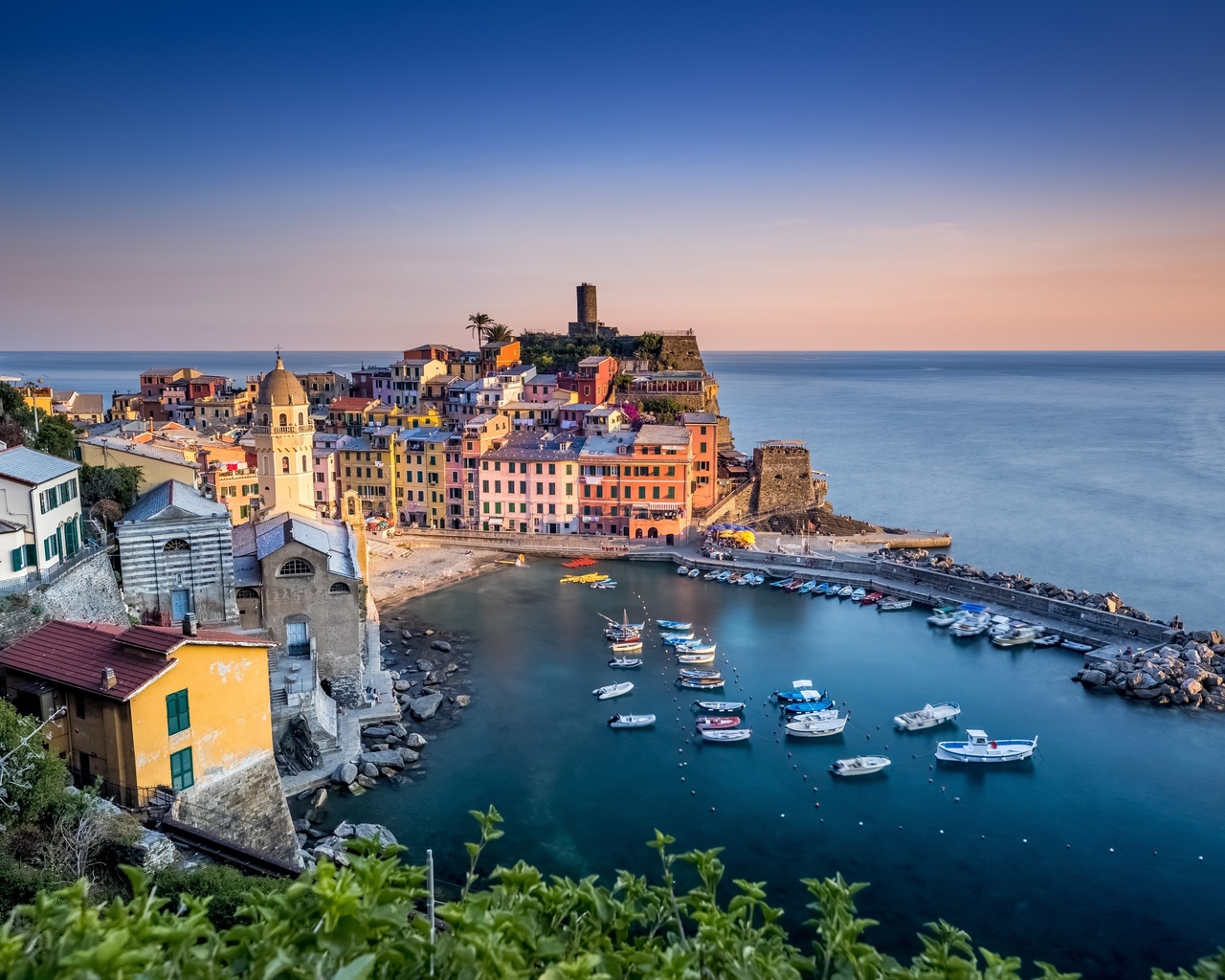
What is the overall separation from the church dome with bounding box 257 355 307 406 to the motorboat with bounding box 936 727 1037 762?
25717mm

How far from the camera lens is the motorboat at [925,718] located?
97.7 ft

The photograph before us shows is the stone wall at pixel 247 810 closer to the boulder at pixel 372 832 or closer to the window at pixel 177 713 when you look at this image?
the window at pixel 177 713

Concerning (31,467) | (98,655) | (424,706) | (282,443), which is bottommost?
(424,706)

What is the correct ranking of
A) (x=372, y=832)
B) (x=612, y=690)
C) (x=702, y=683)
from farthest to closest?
(x=702, y=683) < (x=612, y=690) < (x=372, y=832)

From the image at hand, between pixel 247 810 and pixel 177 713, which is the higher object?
pixel 177 713

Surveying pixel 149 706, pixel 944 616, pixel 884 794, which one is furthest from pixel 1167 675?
pixel 149 706

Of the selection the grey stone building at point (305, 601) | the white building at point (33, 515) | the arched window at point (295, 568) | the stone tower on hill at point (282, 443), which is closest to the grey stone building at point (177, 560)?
the grey stone building at point (305, 601)

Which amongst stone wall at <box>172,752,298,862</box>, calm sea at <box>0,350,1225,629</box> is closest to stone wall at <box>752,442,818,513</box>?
calm sea at <box>0,350,1225,629</box>

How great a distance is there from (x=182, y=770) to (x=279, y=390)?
1852 cm

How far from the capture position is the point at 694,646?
36.8m

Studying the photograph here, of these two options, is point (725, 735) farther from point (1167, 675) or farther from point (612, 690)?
point (1167, 675)

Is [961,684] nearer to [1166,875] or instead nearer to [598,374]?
[1166,875]

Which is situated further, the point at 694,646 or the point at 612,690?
the point at 694,646

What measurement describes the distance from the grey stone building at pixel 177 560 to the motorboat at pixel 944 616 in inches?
1200
